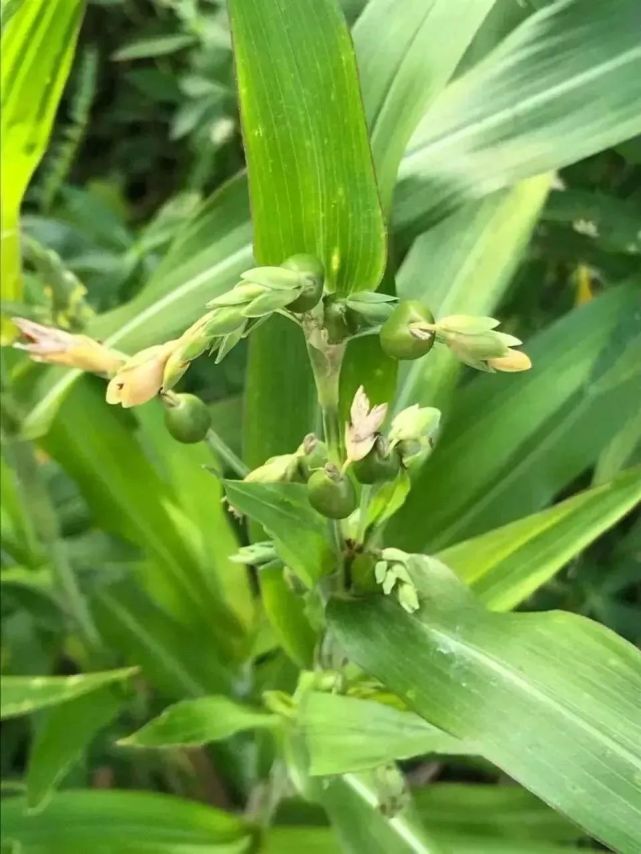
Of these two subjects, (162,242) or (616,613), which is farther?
(162,242)

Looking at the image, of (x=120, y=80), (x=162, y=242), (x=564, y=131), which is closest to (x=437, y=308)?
(x=564, y=131)

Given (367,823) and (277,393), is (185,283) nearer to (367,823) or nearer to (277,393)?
(277,393)

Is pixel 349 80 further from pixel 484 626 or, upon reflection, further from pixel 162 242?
pixel 162 242

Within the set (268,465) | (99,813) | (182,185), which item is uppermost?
(268,465)

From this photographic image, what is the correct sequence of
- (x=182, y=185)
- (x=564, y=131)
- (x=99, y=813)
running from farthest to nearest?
1. (x=182, y=185)
2. (x=99, y=813)
3. (x=564, y=131)

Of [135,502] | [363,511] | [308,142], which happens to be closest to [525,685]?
[363,511]
